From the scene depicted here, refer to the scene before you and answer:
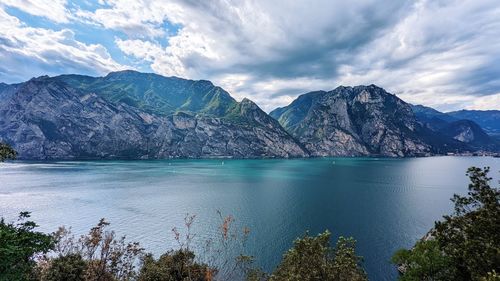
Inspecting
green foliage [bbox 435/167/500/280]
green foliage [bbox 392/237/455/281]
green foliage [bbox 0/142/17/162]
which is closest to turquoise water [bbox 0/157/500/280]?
green foliage [bbox 392/237/455/281]

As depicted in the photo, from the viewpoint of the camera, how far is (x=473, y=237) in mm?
22750

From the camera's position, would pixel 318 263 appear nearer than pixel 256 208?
Yes

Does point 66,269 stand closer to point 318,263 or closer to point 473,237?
point 318,263

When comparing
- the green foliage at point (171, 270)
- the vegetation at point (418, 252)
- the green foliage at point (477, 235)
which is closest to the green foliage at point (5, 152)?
the vegetation at point (418, 252)

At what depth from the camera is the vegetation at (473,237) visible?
2099cm

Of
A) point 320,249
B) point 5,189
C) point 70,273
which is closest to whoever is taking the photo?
point 320,249

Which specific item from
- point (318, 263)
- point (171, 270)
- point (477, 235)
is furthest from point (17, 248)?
point (477, 235)

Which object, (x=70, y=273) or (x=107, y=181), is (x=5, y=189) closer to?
(x=107, y=181)


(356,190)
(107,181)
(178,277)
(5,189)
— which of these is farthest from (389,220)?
(5,189)

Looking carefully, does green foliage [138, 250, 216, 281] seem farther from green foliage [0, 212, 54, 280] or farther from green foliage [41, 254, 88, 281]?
green foliage [0, 212, 54, 280]

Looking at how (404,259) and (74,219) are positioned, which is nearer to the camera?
(404,259)

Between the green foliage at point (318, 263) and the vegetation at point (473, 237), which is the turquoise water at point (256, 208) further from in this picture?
the green foliage at point (318, 263)

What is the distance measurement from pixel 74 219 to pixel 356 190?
132422 mm

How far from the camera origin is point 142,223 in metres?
93.7
